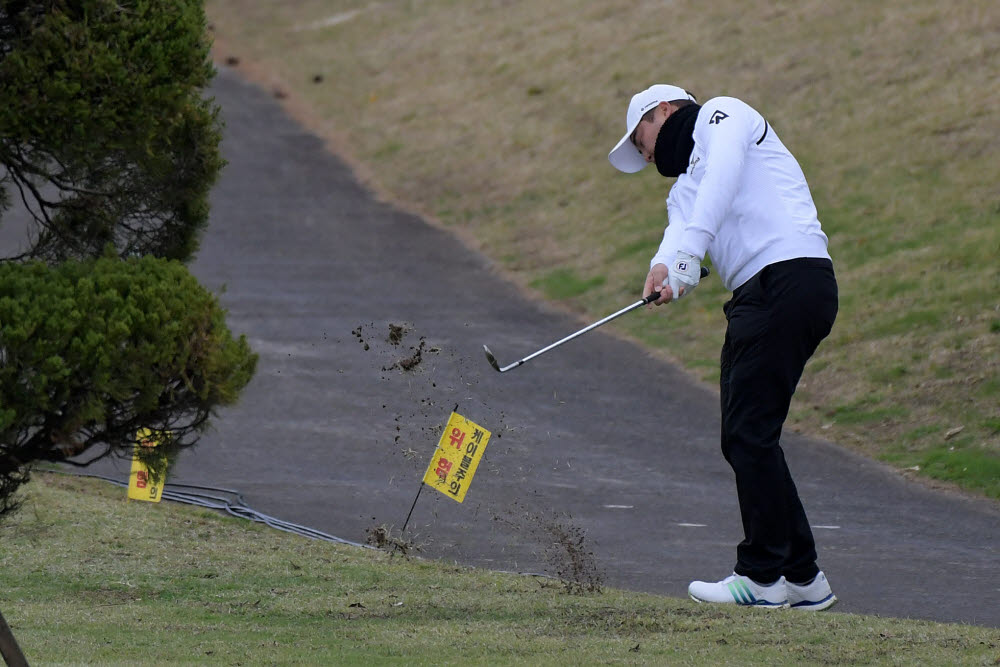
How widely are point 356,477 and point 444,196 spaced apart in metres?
11.7

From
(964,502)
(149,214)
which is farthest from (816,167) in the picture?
(149,214)

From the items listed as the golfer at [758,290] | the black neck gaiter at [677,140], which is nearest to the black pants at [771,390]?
the golfer at [758,290]

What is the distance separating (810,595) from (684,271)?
1.51m

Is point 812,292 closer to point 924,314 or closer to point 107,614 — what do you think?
point 107,614

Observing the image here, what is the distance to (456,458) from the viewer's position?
7.33 m

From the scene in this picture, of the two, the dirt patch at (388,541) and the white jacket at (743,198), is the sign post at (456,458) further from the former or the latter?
the white jacket at (743,198)

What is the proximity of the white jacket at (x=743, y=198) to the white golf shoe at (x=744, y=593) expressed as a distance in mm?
1263

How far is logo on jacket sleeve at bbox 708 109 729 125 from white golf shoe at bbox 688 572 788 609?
75.3 inches

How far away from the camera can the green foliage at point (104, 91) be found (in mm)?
4766

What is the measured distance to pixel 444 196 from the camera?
2127 cm

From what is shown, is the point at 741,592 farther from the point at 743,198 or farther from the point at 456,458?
the point at 456,458

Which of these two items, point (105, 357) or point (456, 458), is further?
point (456, 458)

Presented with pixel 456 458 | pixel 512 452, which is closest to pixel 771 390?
pixel 456 458

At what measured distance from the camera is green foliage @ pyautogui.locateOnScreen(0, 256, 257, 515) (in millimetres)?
4426
